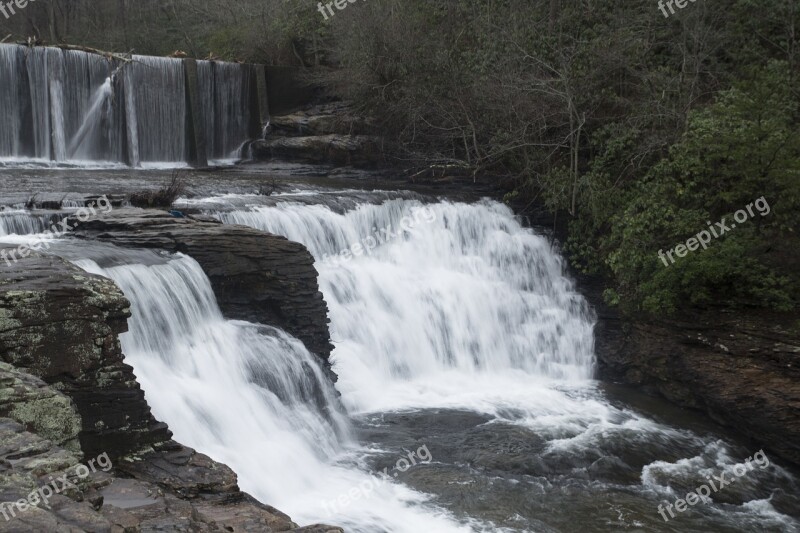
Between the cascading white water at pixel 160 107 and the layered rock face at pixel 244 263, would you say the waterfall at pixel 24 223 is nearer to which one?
the layered rock face at pixel 244 263

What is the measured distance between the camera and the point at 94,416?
6.87 m

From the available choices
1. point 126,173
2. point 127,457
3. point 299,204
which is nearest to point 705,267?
point 299,204

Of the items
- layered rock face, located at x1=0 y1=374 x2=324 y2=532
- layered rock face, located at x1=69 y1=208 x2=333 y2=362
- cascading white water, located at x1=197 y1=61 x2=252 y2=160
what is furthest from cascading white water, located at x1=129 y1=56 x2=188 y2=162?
layered rock face, located at x1=0 y1=374 x2=324 y2=532

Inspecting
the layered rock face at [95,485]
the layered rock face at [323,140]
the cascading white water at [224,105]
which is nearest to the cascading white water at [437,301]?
the layered rock face at [95,485]

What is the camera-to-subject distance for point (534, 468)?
32.3ft

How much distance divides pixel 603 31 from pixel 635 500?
1304cm

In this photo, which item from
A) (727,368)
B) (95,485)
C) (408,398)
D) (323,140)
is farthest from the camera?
(323,140)

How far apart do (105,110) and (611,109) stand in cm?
1308

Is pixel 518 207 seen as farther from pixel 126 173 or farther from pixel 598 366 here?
pixel 126 173

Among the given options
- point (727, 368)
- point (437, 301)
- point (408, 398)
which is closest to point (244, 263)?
point (408, 398)

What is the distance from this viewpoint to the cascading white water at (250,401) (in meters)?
8.34

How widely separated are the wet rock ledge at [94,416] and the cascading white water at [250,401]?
1.21 m

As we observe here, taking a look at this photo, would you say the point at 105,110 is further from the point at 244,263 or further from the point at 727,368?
the point at 727,368

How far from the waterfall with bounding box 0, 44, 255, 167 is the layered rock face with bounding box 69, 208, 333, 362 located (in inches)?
379
